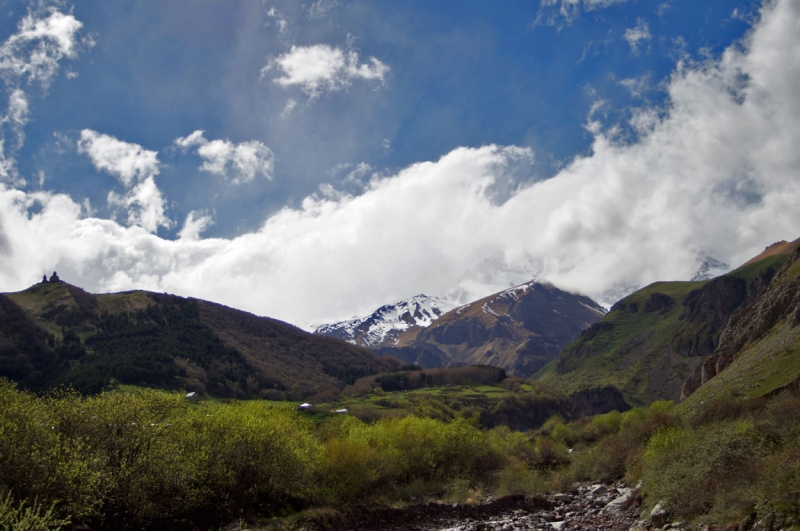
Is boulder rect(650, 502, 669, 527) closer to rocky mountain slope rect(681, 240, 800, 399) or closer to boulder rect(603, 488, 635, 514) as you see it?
boulder rect(603, 488, 635, 514)

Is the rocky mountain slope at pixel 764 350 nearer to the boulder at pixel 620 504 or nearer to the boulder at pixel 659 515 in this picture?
the boulder at pixel 620 504

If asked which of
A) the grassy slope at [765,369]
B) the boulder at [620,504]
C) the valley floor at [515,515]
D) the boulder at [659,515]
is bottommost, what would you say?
the valley floor at [515,515]

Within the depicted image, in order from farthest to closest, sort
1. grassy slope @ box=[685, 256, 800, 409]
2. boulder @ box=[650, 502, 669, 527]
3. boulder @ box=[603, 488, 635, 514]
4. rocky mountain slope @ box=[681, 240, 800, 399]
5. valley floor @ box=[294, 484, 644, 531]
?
rocky mountain slope @ box=[681, 240, 800, 399] < grassy slope @ box=[685, 256, 800, 409] < boulder @ box=[603, 488, 635, 514] < valley floor @ box=[294, 484, 644, 531] < boulder @ box=[650, 502, 669, 527]

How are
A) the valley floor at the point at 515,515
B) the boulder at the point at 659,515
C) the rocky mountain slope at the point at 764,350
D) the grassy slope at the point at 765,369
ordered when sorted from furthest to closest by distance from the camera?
the rocky mountain slope at the point at 764,350, the grassy slope at the point at 765,369, the valley floor at the point at 515,515, the boulder at the point at 659,515

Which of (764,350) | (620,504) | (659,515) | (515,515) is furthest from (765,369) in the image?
(515,515)

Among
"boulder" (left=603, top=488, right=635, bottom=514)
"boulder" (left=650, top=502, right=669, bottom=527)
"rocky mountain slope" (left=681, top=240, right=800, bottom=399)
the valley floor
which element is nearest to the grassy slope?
"rocky mountain slope" (left=681, top=240, right=800, bottom=399)

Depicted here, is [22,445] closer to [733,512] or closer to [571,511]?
[733,512]

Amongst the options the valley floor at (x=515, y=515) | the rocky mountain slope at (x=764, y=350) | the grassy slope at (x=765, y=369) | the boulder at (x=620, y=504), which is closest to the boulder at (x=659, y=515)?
the valley floor at (x=515, y=515)

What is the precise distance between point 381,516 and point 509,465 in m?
27.0

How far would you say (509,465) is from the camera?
71625 mm

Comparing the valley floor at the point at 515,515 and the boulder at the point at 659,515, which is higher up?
the boulder at the point at 659,515

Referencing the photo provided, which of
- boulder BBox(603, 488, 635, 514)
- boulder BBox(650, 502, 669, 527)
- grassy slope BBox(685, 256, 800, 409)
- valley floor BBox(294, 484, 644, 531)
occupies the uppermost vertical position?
grassy slope BBox(685, 256, 800, 409)

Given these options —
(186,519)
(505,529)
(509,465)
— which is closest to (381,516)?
(505,529)

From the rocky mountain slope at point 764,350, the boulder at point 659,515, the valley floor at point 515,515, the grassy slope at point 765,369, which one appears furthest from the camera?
the rocky mountain slope at point 764,350
